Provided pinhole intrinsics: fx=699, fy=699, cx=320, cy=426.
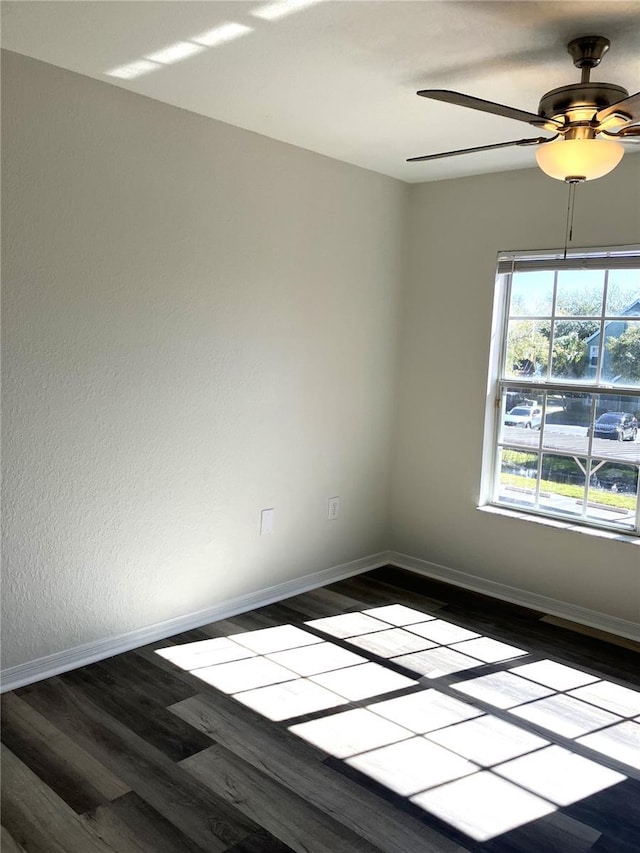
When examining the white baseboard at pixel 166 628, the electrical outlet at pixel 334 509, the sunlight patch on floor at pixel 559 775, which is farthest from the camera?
the electrical outlet at pixel 334 509

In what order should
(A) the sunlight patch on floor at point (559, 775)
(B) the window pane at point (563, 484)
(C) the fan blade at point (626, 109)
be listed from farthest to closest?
(B) the window pane at point (563, 484) < (A) the sunlight patch on floor at point (559, 775) < (C) the fan blade at point (626, 109)

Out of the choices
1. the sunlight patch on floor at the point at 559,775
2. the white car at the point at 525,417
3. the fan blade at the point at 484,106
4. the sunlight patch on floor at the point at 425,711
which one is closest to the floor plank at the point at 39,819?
the sunlight patch on floor at the point at 425,711

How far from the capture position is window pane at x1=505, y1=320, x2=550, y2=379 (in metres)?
3.86

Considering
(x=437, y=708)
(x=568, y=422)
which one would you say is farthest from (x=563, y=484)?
(x=437, y=708)

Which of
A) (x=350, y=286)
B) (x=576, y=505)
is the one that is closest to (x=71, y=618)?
(x=350, y=286)

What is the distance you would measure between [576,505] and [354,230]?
1955 millimetres

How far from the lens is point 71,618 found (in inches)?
A: 115

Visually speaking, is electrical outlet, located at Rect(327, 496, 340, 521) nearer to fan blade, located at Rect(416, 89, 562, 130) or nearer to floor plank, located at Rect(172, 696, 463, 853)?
floor plank, located at Rect(172, 696, 463, 853)

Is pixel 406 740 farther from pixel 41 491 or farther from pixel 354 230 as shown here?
pixel 354 230

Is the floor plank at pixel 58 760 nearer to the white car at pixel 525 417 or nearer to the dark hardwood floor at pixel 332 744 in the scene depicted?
the dark hardwood floor at pixel 332 744

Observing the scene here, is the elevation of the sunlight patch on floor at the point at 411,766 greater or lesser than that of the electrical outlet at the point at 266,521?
lesser

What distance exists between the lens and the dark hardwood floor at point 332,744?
2.07 metres

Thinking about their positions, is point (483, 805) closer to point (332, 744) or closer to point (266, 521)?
point (332, 744)

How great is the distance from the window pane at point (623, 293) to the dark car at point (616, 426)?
0.52 meters
